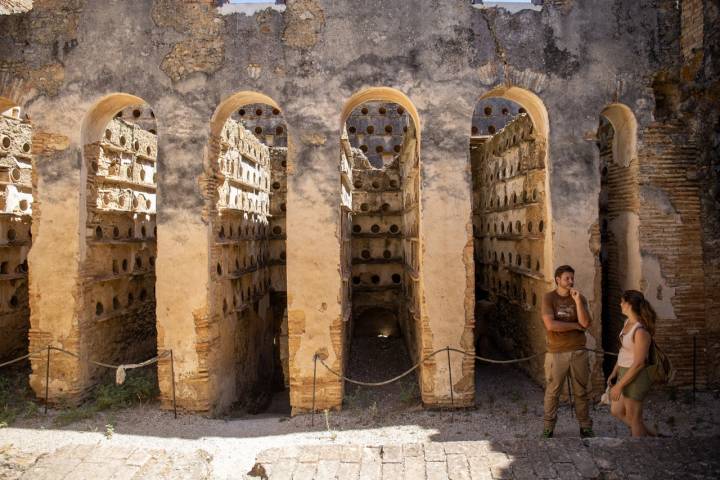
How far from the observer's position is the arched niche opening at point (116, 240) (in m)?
8.48

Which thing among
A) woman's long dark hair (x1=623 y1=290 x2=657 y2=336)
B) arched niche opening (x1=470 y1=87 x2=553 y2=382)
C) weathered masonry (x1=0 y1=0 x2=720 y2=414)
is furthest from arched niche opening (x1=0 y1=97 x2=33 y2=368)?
woman's long dark hair (x1=623 y1=290 x2=657 y2=336)

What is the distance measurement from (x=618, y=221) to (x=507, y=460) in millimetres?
5220

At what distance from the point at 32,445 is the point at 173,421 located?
1.79 meters

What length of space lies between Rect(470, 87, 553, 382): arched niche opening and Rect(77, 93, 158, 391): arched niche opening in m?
6.38

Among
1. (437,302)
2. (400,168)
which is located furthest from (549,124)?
(400,168)

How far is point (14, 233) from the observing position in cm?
1012

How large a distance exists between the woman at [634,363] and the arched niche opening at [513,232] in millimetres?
2192

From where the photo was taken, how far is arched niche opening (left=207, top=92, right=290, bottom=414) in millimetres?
8523

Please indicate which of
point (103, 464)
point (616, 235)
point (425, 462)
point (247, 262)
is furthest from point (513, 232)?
point (103, 464)

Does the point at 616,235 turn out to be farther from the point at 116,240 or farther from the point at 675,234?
the point at 116,240

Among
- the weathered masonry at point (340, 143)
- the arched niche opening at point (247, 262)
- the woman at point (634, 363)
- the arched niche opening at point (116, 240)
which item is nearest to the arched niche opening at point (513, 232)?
the weathered masonry at point (340, 143)

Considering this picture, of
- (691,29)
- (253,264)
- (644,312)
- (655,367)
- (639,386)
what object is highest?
(691,29)

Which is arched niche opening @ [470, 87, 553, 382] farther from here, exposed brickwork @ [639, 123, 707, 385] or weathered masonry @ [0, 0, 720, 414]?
exposed brickwork @ [639, 123, 707, 385]

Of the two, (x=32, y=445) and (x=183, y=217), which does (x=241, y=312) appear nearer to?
(x=183, y=217)
